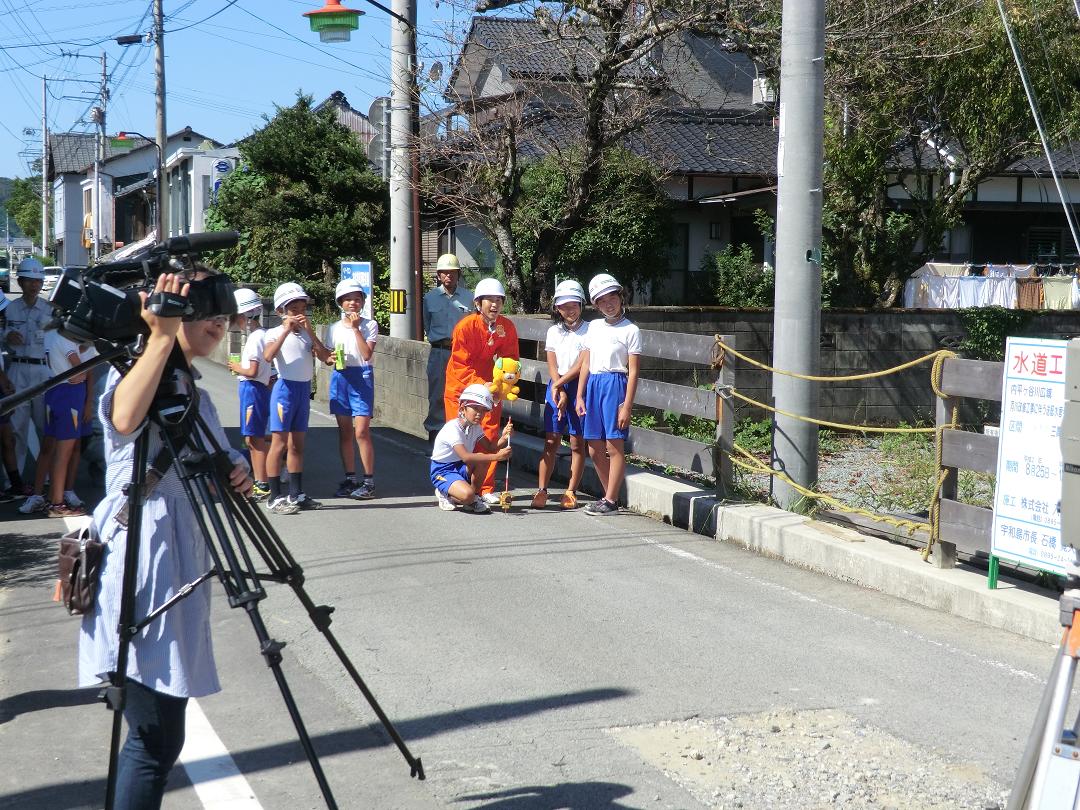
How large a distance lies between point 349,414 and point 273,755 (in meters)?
5.55

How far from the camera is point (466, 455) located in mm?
9430

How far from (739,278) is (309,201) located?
9.78m

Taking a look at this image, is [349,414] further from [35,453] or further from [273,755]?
[273,755]

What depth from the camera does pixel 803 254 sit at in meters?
8.97

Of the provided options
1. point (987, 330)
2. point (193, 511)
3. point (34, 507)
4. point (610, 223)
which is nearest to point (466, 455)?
point (34, 507)

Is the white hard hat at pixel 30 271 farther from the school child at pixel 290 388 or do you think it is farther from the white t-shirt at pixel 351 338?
the white t-shirt at pixel 351 338

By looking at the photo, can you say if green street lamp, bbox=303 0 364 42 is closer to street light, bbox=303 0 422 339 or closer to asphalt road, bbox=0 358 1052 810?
street light, bbox=303 0 422 339

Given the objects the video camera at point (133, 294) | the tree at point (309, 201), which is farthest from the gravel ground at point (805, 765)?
the tree at point (309, 201)

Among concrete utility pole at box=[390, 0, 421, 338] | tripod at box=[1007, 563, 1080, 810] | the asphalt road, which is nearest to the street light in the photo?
concrete utility pole at box=[390, 0, 421, 338]

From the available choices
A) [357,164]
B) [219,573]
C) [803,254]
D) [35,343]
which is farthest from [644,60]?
[357,164]

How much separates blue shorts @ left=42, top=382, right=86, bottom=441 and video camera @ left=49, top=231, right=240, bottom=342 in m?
5.72

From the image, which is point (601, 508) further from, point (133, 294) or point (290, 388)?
point (133, 294)

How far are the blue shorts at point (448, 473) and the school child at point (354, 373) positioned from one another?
69 centimetres

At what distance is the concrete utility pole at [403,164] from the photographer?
14469mm
